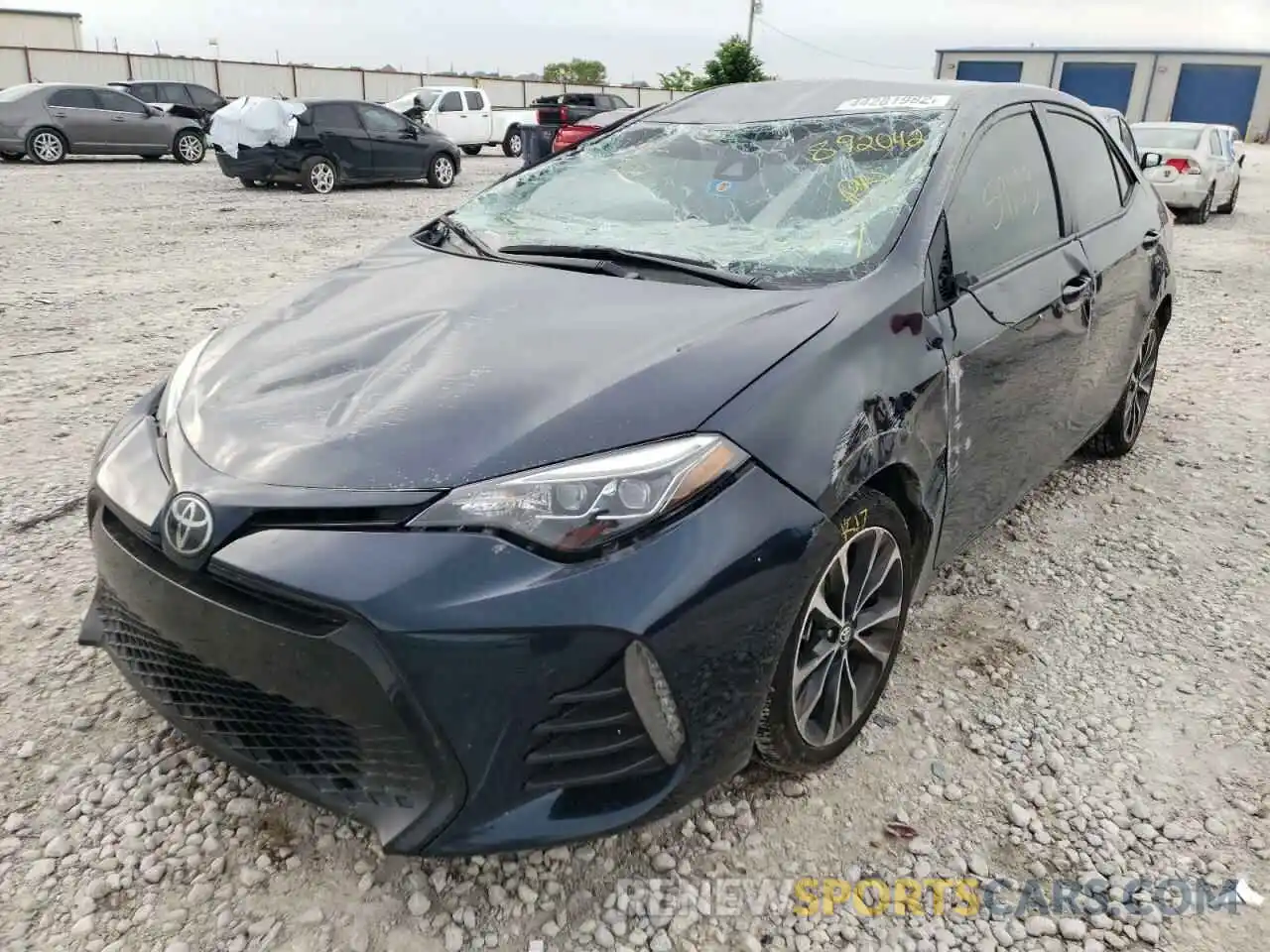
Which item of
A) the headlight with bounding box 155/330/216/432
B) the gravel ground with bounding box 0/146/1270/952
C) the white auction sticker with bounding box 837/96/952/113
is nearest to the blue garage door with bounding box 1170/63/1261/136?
the gravel ground with bounding box 0/146/1270/952

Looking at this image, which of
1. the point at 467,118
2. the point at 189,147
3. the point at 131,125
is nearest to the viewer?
the point at 131,125

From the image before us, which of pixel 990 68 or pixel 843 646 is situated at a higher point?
pixel 990 68

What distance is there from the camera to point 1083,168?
351cm

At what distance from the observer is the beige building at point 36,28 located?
44.3 m

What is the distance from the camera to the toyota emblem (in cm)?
172

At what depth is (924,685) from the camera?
8.86 feet

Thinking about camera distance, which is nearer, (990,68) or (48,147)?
(48,147)

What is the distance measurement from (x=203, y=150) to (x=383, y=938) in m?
21.1

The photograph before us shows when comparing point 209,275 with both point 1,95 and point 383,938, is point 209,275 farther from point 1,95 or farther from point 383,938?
point 1,95

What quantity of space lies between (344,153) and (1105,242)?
1338 cm

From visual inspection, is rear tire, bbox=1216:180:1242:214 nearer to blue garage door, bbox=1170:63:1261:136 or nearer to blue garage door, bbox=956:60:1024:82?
blue garage door, bbox=1170:63:1261:136

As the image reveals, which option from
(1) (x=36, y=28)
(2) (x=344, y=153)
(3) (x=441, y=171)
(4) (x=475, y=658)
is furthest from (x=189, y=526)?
(1) (x=36, y=28)

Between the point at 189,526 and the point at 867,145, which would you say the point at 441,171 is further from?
the point at 189,526

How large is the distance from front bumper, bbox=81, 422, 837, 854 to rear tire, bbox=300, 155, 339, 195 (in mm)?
13727
